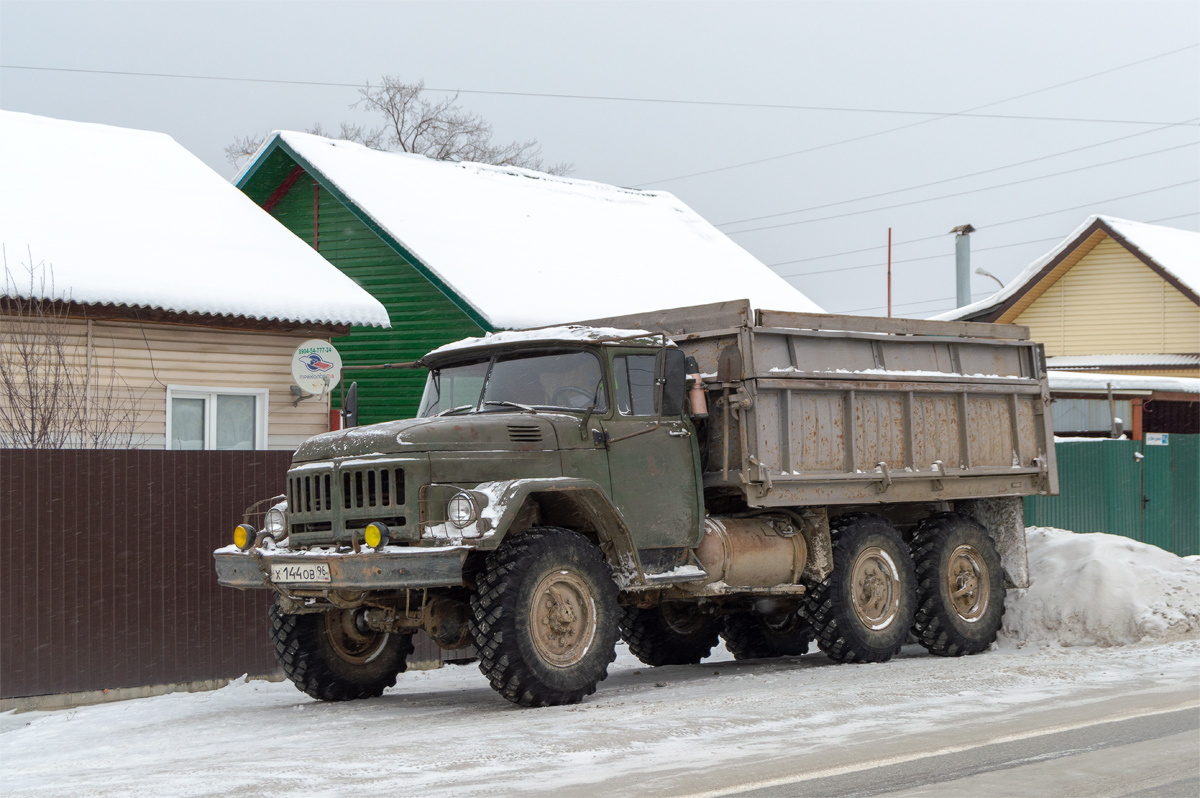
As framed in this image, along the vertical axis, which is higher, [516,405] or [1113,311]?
[1113,311]

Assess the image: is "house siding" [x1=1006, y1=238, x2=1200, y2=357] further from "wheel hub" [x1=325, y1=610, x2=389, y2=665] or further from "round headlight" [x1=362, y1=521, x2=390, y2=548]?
"round headlight" [x1=362, y1=521, x2=390, y2=548]

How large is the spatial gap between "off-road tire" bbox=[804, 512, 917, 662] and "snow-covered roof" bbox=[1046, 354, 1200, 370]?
73.0ft

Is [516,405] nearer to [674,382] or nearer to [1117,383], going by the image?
[674,382]

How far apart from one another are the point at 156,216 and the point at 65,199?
1.08 meters

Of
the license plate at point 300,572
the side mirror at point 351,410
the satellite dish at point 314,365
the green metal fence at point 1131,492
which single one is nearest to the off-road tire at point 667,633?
the side mirror at point 351,410

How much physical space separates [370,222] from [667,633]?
9.86m

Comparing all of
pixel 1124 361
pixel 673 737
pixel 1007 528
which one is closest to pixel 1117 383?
pixel 1007 528

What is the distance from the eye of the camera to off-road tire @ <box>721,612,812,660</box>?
12945mm

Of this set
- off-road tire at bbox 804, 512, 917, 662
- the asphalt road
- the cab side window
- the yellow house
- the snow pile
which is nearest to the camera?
the asphalt road

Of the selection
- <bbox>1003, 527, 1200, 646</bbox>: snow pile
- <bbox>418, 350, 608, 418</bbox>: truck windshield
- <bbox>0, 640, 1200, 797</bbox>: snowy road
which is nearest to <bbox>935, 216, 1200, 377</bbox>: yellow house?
<bbox>1003, 527, 1200, 646</bbox>: snow pile

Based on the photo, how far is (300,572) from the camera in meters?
9.17

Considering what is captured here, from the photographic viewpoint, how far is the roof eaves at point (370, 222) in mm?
18703

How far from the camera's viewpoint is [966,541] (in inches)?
502

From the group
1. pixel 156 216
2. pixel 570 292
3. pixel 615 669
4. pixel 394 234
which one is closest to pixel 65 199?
pixel 156 216
